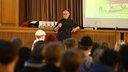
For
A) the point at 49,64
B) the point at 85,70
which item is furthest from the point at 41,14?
the point at 49,64

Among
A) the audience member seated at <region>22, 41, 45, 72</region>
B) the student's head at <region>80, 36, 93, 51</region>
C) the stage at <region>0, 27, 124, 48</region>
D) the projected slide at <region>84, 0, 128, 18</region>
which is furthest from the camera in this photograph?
the projected slide at <region>84, 0, 128, 18</region>

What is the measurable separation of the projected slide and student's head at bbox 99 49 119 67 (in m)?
5.48

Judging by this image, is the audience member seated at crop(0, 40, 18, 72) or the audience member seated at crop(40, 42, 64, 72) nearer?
the audience member seated at crop(0, 40, 18, 72)

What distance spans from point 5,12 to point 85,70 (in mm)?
5962

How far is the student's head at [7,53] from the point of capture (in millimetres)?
2525

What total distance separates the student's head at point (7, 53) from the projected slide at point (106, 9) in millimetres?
5896

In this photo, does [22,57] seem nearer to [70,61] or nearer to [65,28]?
[70,61]

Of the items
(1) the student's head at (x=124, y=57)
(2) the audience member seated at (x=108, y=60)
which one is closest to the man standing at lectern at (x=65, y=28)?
(2) the audience member seated at (x=108, y=60)

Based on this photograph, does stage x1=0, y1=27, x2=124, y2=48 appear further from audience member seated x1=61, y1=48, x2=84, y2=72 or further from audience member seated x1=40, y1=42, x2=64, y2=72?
audience member seated x1=61, y1=48, x2=84, y2=72

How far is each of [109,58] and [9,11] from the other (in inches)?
258

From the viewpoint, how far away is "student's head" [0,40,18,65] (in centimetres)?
253

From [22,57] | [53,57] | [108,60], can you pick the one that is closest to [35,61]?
[22,57]

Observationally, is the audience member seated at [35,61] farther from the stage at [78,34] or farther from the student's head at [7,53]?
the stage at [78,34]

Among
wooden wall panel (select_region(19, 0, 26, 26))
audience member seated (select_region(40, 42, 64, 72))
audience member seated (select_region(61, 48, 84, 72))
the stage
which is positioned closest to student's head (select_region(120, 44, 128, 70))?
audience member seated (select_region(61, 48, 84, 72))
